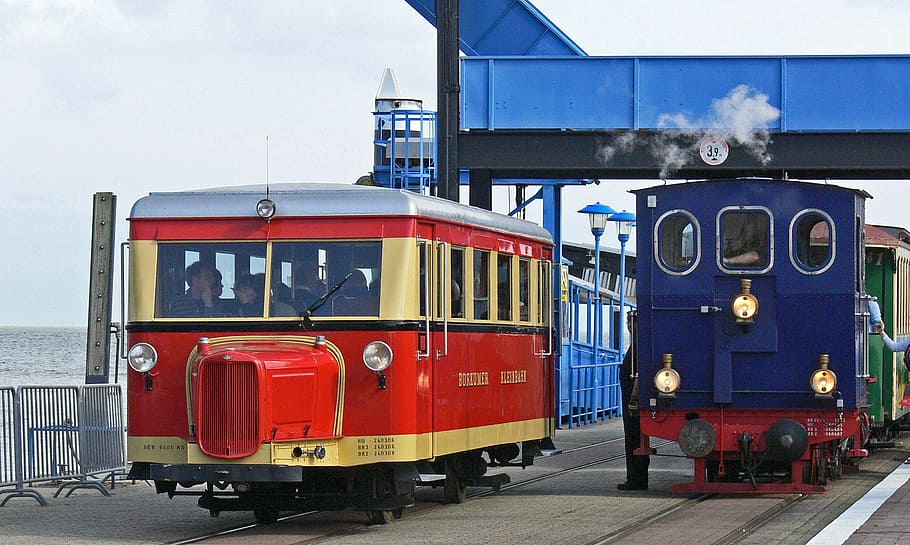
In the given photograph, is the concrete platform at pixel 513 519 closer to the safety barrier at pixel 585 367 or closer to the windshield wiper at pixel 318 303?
the windshield wiper at pixel 318 303

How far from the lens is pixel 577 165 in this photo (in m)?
23.1

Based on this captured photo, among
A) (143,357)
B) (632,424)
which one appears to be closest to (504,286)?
(632,424)

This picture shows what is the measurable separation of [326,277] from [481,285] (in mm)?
2162

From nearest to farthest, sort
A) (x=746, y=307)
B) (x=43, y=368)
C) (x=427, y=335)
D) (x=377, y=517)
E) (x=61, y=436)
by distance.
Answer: (x=427, y=335)
(x=377, y=517)
(x=746, y=307)
(x=61, y=436)
(x=43, y=368)

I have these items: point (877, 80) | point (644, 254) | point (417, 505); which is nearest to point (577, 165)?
point (877, 80)

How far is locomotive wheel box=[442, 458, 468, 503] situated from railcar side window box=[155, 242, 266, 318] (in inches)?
119

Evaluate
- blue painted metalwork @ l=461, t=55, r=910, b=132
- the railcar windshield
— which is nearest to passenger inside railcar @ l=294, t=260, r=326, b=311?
the railcar windshield

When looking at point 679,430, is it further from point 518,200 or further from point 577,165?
point 518,200

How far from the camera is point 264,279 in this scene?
13281mm

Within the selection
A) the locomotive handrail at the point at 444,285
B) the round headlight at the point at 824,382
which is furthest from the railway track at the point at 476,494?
the round headlight at the point at 824,382

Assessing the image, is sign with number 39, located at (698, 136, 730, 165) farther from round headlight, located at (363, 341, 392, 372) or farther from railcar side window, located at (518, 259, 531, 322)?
round headlight, located at (363, 341, 392, 372)

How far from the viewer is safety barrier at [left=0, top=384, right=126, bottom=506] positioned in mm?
16734

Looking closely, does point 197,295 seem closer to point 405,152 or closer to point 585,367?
point 405,152

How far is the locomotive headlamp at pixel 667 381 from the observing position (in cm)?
1608
